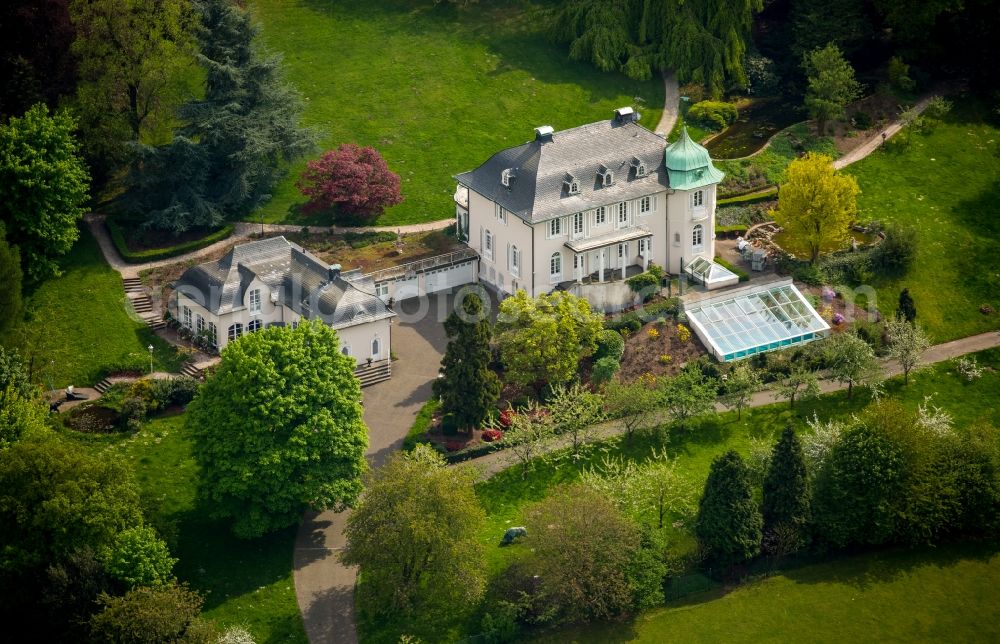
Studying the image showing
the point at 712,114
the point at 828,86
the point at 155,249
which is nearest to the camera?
the point at 155,249

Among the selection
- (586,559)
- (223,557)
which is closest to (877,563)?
(586,559)

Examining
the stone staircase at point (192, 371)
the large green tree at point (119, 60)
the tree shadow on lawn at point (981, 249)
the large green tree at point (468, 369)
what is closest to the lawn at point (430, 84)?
the large green tree at point (119, 60)

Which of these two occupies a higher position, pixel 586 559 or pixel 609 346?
pixel 609 346

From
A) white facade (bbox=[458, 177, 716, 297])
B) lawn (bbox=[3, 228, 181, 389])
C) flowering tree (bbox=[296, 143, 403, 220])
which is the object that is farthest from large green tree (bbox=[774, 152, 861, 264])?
lawn (bbox=[3, 228, 181, 389])

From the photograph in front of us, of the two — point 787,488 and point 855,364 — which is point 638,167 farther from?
point 787,488

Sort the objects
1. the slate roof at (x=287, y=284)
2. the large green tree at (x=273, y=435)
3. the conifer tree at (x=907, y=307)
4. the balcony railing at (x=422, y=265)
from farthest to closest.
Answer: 1. the balcony railing at (x=422, y=265)
2. the conifer tree at (x=907, y=307)
3. the slate roof at (x=287, y=284)
4. the large green tree at (x=273, y=435)

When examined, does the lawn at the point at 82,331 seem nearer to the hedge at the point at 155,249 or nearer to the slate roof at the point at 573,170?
the hedge at the point at 155,249
